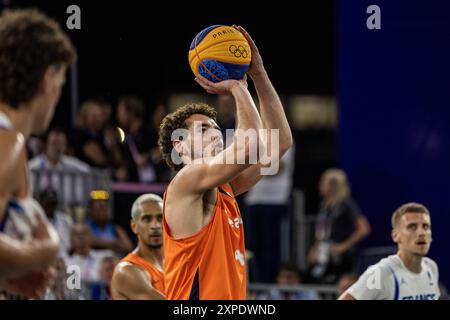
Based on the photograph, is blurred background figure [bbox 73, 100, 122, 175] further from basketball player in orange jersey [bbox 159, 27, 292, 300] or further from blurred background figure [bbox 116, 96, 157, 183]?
basketball player in orange jersey [bbox 159, 27, 292, 300]

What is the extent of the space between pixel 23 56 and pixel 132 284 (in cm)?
314

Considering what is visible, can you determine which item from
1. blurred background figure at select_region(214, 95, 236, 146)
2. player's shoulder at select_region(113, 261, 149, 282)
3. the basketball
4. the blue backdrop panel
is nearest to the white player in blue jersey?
player's shoulder at select_region(113, 261, 149, 282)

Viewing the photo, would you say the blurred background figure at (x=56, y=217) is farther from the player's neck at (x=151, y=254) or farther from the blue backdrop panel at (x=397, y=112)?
the blue backdrop panel at (x=397, y=112)

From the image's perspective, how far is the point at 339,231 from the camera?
11.2 meters

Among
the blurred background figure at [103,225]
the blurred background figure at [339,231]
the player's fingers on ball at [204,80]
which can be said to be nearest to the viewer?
the player's fingers on ball at [204,80]

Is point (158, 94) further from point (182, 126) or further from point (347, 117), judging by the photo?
point (182, 126)

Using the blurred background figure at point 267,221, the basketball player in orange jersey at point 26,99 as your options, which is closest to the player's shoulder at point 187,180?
the basketball player in orange jersey at point 26,99

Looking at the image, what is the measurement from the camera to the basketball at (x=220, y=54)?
5812 mm

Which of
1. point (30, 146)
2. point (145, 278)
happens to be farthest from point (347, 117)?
point (145, 278)

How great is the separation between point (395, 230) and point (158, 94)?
1050 cm

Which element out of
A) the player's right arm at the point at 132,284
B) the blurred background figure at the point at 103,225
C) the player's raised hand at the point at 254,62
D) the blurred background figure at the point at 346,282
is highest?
the player's raised hand at the point at 254,62

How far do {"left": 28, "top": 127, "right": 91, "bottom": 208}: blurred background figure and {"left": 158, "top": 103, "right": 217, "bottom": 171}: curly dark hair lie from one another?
473 centimetres

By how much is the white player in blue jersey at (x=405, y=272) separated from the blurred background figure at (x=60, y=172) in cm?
465

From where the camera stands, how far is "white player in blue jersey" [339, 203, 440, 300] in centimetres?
709
